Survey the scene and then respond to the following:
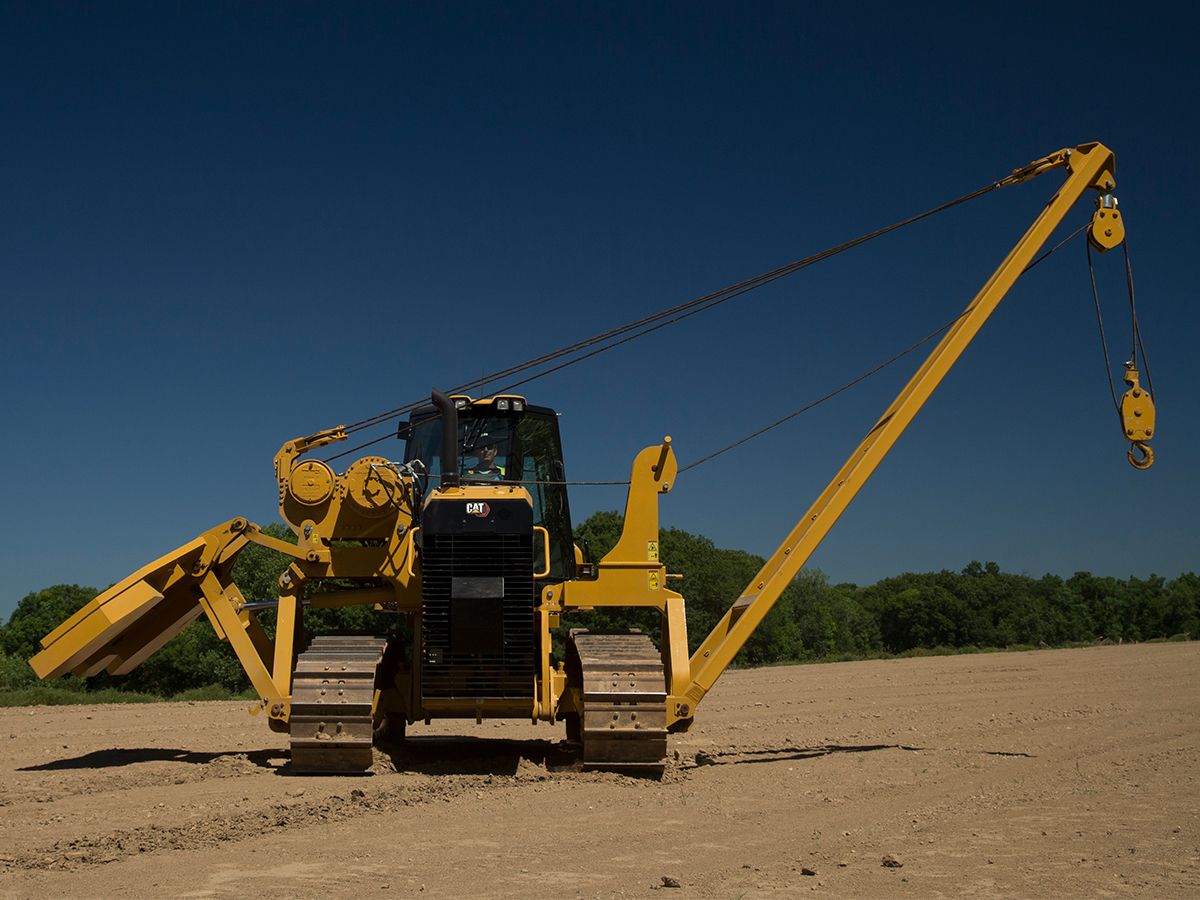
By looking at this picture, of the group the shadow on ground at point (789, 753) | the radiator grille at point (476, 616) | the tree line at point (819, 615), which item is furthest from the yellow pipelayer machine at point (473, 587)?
the tree line at point (819, 615)

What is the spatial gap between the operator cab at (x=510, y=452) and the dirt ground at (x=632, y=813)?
257 centimetres

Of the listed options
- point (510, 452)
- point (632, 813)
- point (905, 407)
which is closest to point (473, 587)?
point (510, 452)

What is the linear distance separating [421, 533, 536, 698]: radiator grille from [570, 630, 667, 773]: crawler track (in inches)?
27.2

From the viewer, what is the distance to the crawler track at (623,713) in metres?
10.8

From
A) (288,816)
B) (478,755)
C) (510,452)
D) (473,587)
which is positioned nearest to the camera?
(288,816)

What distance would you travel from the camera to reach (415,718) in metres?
11.8

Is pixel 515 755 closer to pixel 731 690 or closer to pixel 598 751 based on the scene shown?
pixel 598 751

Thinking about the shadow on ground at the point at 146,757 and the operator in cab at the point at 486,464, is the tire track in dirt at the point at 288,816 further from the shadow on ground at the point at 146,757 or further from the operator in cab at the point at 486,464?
the operator in cab at the point at 486,464

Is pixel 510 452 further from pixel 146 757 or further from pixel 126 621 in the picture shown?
pixel 146 757

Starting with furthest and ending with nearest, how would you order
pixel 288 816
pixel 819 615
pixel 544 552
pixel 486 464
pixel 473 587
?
pixel 819 615
pixel 486 464
pixel 544 552
pixel 473 587
pixel 288 816

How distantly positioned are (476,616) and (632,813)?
261cm

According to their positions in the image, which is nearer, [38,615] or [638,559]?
[638,559]

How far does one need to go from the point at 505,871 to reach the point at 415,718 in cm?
512

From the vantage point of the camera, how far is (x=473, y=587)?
1081 centimetres
